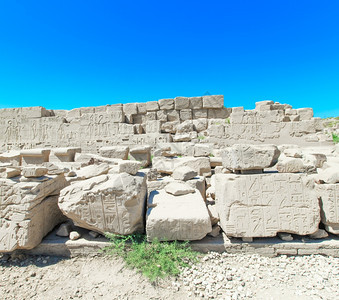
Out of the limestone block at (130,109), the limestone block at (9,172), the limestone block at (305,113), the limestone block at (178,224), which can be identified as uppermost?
the limestone block at (130,109)

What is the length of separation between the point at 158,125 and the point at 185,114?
118 centimetres

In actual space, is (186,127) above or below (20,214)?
above

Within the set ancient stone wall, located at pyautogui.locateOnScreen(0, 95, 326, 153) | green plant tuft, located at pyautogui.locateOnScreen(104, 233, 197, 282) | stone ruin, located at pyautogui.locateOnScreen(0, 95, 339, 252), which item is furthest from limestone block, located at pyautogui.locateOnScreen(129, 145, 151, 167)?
green plant tuft, located at pyautogui.locateOnScreen(104, 233, 197, 282)

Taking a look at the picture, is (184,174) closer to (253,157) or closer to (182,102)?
(253,157)

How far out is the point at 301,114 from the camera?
658 cm

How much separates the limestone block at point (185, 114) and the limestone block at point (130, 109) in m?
1.80

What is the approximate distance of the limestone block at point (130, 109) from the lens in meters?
7.86

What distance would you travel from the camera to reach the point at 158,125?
7281mm

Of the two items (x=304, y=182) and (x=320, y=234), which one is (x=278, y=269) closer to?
(x=320, y=234)

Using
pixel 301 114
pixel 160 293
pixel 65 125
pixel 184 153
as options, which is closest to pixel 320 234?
pixel 160 293

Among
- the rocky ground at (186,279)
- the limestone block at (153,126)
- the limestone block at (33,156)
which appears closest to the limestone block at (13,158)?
the limestone block at (33,156)

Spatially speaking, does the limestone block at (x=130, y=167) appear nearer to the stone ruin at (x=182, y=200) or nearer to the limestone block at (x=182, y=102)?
the stone ruin at (x=182, y=200)

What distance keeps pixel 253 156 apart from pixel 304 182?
75cm

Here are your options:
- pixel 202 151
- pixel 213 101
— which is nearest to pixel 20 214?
pixel 202 151
